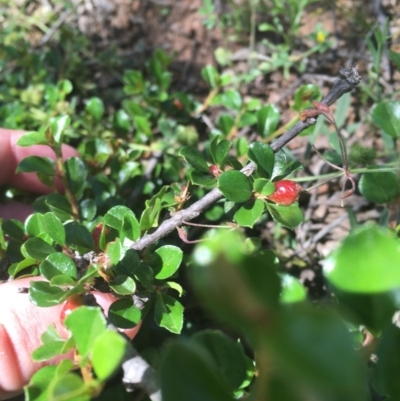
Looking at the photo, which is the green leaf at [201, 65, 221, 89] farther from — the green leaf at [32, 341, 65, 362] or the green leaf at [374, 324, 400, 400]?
the green leaf at [374, 324, 400, 400]

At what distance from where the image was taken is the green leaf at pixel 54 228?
3.02 feet

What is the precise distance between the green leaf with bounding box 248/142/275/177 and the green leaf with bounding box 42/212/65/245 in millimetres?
411

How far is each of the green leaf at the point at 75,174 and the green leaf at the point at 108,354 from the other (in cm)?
78

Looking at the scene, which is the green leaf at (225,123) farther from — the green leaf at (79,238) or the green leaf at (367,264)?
the green leaf at (367,264)

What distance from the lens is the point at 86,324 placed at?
1.93ft

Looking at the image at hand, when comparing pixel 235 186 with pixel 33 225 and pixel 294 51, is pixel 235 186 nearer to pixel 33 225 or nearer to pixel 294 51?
pixel 33 225

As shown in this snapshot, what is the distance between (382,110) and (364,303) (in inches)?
29.9

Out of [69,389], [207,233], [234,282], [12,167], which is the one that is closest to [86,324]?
[69,389]

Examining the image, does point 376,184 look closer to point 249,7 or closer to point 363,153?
Answer: point 363,153

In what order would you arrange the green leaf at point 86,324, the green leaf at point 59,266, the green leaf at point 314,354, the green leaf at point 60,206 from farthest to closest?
the green leaf at point 60,206, the green leaf at point 59,266, the green leaf at point 86,324, the green leaf at point 314,354

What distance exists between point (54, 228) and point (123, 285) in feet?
0.66

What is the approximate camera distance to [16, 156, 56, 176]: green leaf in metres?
1.14

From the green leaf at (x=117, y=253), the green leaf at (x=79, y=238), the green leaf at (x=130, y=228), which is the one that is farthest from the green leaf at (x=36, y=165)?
the green leaf at (x=117, y=253)

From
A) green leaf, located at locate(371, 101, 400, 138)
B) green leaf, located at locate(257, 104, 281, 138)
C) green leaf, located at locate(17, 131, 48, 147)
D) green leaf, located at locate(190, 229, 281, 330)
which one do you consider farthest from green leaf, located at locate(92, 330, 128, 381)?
green leaf, located at locate(257, 104, 281, 138)
